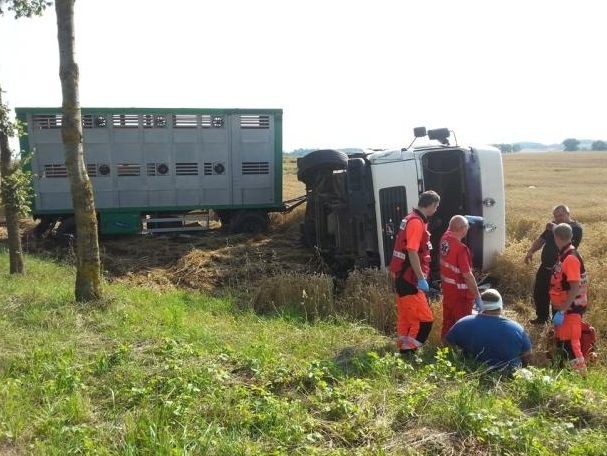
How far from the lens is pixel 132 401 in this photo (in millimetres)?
3891

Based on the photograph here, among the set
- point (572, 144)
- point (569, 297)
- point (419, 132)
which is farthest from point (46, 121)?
point (572, 144)

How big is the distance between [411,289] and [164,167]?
916 cm

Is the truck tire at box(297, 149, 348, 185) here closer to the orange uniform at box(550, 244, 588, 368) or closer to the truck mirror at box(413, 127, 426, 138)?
the truck mirror at box(413, 127, 426, 138)

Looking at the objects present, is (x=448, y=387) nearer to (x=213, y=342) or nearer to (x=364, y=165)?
(x=213, y=342)

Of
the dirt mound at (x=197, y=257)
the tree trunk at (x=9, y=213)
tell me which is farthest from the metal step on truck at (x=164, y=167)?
the tree trunk at (x=9, y=213)

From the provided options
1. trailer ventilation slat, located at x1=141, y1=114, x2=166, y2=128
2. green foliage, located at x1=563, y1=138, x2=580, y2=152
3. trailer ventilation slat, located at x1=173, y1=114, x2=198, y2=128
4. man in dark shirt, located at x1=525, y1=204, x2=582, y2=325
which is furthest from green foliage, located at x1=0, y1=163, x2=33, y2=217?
green foliage, located at x1=563, y1=138, x2=580, y2=152

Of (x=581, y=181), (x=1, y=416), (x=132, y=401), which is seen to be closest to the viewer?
(x=1, y=416)

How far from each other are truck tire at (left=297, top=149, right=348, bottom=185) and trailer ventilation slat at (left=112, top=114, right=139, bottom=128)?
434 centimetres

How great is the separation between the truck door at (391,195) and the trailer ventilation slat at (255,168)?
580 centimetres

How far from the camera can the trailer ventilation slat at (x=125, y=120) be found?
13.0 m

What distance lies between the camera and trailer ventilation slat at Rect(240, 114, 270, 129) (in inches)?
539

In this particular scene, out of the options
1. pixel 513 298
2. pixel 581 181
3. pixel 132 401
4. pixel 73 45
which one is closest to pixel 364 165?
pixel 513 298

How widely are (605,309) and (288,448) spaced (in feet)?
16.1

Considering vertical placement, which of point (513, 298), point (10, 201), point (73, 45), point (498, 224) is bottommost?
point (513, 298)
